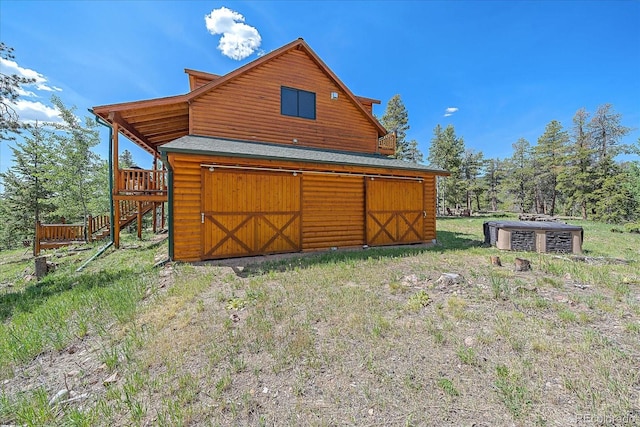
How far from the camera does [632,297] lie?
4379 millimetres

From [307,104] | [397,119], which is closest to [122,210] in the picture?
[307,104]

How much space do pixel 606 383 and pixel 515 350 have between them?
0.70m

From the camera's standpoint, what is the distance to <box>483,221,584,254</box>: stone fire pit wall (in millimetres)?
8602

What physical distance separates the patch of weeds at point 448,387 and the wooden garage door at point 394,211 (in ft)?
22.6

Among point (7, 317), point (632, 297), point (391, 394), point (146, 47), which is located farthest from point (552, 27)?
point (7, 317)

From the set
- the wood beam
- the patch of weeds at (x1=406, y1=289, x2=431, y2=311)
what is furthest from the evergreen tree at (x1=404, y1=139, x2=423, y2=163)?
the patch of weeds at (x1=406, y1=289, x2=431, y2=311)

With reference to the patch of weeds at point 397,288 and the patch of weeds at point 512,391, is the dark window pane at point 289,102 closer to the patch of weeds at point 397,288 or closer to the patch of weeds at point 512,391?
the patch of weeds at point 397,288

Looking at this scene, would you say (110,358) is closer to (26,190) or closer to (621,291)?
(621,291)

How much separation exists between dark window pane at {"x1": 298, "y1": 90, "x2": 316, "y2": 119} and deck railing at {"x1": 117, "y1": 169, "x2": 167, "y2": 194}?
19.5ft

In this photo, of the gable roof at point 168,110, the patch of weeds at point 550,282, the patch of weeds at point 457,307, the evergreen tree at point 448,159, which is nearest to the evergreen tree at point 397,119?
the evergreen tree at point 448,159

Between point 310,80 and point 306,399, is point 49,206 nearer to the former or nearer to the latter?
point 310,80

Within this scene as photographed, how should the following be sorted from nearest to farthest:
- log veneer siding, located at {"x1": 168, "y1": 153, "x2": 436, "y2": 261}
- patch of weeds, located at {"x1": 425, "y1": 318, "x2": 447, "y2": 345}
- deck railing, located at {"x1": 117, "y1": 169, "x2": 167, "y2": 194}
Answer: patch of weeds, located at {"x1": 425, "y1": 318, "x2": 447, "y2": 345}
log veneer siding, located at {"x1": 168, "y1": 153, "x2": 436, "y2": 261}
deck railing, located at {"x1": 117, "y1": 169, "x2": 167, "y2": 194}

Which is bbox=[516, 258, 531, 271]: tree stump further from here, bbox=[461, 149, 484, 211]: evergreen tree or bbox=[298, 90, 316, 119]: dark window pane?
bbox=[461, 149, 484, 211]: evergreen tree

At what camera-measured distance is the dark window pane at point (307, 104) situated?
11.3m
